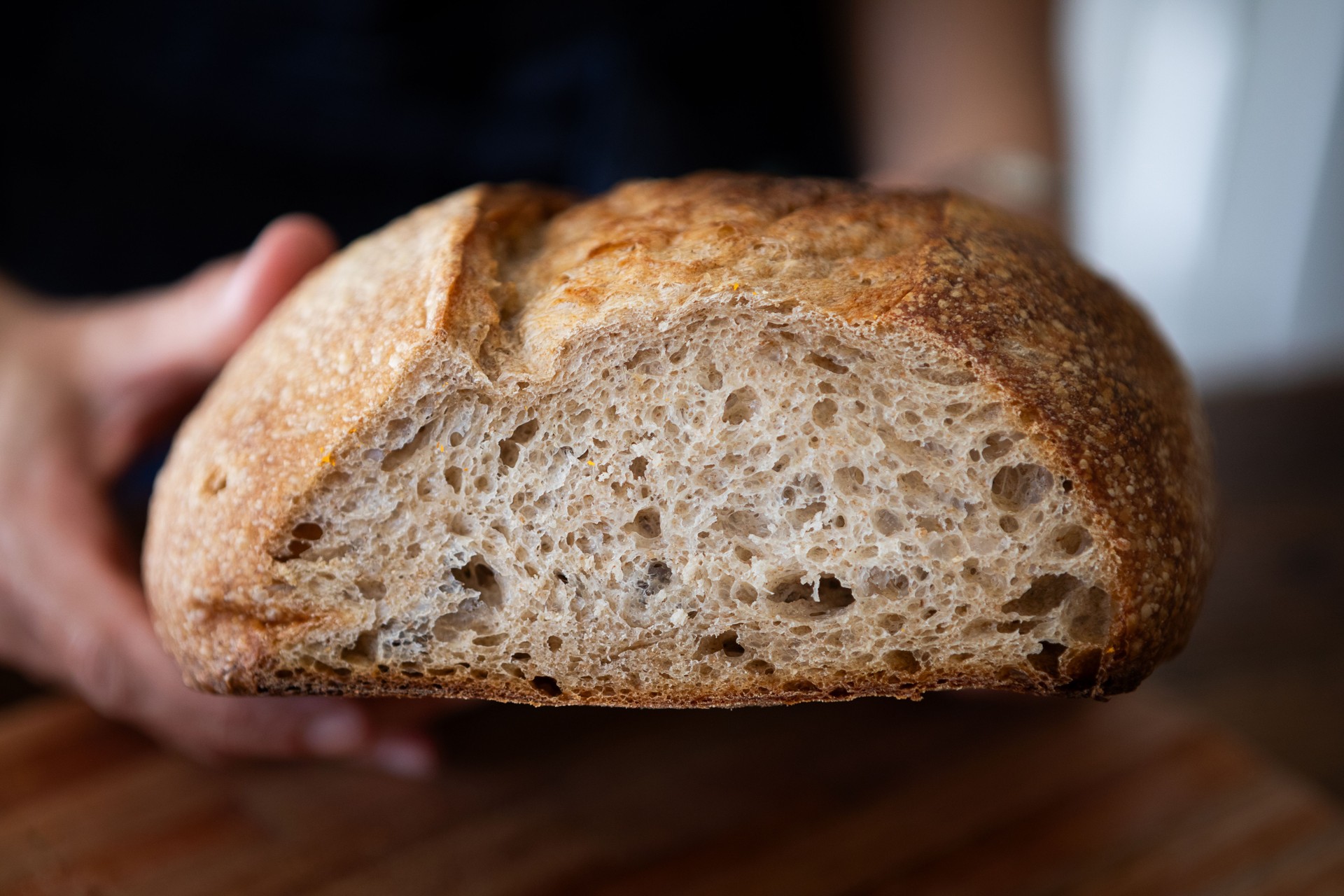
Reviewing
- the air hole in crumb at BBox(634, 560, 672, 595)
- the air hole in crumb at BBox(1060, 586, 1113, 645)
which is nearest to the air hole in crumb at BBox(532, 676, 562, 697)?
the air hole in crumb at BBox(634, 560, 672, 595)

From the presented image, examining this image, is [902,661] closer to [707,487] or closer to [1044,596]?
[1044,596]

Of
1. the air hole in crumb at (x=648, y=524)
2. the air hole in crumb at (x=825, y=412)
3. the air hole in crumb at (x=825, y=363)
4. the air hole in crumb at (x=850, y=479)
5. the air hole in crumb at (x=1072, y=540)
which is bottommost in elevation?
the air hole in crumb at (x=648, y=524)

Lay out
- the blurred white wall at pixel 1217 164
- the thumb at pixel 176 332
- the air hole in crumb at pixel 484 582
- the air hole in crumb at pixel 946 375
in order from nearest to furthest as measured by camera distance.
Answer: the air hole in crumb at pixel 946 375
the air hole in crumb at pixel 484 582
the thumb at pixel 176 332
the blurred white wall at pixel 1217 164

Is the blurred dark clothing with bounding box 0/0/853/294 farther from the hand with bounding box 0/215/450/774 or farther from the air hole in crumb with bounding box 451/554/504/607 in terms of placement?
the air hole in crumb with bounding box 451/554/504/607

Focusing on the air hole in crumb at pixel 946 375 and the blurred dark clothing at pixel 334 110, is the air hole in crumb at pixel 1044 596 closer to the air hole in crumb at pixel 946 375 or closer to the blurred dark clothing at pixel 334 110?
the air hole in crumb at pixel 946 375

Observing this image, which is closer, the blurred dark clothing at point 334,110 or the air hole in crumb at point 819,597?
the air hole in crumb at point 819,597

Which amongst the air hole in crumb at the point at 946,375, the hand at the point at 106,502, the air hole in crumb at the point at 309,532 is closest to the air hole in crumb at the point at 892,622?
the air hole in crumb at the point at 946,375

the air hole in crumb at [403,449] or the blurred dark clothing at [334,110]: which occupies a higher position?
the blurred dark clothing at [334,110]
